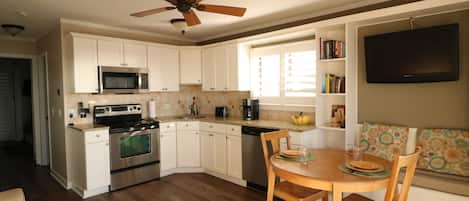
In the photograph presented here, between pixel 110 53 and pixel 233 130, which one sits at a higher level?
pixel 110 53

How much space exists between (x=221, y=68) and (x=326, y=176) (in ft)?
9.80

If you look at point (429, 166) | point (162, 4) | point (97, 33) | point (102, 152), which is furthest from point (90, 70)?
point (429, 166)

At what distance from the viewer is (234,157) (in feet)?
13.0

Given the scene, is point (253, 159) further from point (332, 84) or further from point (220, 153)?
point (332, 84)

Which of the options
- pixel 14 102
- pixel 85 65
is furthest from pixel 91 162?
pixel 14 102

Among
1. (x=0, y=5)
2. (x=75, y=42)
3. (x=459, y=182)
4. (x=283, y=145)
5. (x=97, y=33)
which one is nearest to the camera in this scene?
(x=459, y=182)

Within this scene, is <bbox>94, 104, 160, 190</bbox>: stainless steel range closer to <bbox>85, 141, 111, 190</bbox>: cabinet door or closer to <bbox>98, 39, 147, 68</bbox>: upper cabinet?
<bbox>85, 141, 111, 190</bbox>: cabinet door

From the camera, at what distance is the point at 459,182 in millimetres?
2357

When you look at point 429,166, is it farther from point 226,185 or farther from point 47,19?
point 47,19

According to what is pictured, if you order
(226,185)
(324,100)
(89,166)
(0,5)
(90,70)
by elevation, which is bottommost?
(226,185)

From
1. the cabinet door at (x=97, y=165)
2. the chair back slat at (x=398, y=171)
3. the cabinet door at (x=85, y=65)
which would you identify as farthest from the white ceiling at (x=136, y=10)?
the chair back slat at (x=398, y=171)

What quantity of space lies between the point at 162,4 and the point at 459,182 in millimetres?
3439

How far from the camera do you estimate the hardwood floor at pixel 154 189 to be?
350 cm

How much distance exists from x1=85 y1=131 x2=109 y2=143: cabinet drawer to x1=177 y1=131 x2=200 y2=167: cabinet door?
3.73 feet
